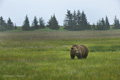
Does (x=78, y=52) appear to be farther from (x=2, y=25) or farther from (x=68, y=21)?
(x=2, y=25)

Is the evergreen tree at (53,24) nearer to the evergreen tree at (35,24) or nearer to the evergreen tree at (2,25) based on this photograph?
the evergreen tree at (35,24)

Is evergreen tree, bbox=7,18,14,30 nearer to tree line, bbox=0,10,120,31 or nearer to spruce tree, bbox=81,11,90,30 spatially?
tree line, bbox=0,10,120,31

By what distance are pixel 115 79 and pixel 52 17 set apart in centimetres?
11375

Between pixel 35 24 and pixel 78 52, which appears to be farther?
pixel 35 24

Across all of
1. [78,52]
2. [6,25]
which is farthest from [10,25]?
[78,52]

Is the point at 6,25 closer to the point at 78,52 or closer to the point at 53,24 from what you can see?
the point at 53,24

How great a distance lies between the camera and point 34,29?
396 feet

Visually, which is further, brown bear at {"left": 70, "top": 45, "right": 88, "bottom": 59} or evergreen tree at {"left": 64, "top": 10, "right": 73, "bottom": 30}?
evergreen tree at {"left": 64, "top": 10, "right": 73, "bottom": 30}

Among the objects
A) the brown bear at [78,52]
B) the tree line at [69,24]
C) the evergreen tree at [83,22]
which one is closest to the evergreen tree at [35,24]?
the tree line at [69,24]

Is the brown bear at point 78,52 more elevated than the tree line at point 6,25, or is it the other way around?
the tree line at point 6,25

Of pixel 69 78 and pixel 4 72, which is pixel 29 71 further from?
pixel 69 78

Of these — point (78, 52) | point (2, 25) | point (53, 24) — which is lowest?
point (78, 52)

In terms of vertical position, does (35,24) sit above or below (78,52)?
above

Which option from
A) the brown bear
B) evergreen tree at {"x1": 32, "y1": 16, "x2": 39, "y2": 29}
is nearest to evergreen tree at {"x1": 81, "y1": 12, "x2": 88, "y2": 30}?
evergreen tree at {"x1": 32, "y1": 16, "x2": 39, "y2": 29}
